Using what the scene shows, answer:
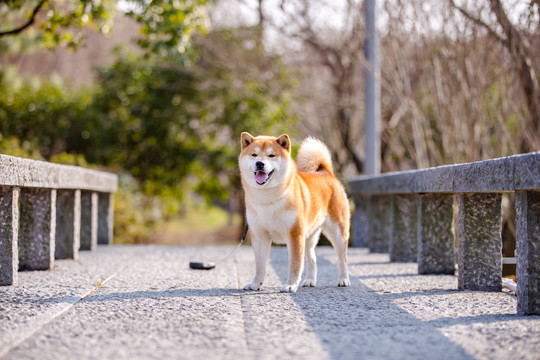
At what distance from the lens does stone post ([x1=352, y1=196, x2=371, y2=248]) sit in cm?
920

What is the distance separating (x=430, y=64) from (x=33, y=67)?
79.9 ft

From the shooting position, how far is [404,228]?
683 centimetres

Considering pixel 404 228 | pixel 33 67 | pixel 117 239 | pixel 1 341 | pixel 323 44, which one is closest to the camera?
pixel 1 341

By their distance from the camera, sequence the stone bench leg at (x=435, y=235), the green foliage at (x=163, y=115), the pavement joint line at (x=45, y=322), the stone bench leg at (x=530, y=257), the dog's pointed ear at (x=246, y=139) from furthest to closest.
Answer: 1. the green foliage at (x=163, y=115)
2. the stone bench leg at (x=435, y=235)
3. the dog's pointed ear at (x=246, y=139)
4. the stone bench leg at (x=530, y=257)
5. the pavement joint line at (x=45, y=322)

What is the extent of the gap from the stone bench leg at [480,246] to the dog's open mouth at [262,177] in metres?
1.49

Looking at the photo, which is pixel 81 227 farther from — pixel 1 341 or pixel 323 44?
pixel 323 44

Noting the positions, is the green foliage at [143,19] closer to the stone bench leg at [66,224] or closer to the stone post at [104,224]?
the stone post at [104,224]

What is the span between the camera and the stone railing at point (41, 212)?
15.6 feet

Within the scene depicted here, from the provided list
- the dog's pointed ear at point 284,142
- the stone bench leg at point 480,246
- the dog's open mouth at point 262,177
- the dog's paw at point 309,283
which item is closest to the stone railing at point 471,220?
the stone bench leg at point 480,246

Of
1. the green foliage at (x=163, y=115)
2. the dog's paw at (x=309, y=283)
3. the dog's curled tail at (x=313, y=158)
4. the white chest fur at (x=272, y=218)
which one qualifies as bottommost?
the dog's paw at (x=309, y=283)

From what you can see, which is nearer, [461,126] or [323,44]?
[461,126]

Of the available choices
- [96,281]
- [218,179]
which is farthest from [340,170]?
[96,281]

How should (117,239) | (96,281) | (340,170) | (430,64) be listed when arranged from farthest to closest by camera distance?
(340,170) → (117,239) → (430,64) → (96,281)

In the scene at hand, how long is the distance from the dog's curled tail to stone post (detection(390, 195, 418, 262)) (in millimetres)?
1239
